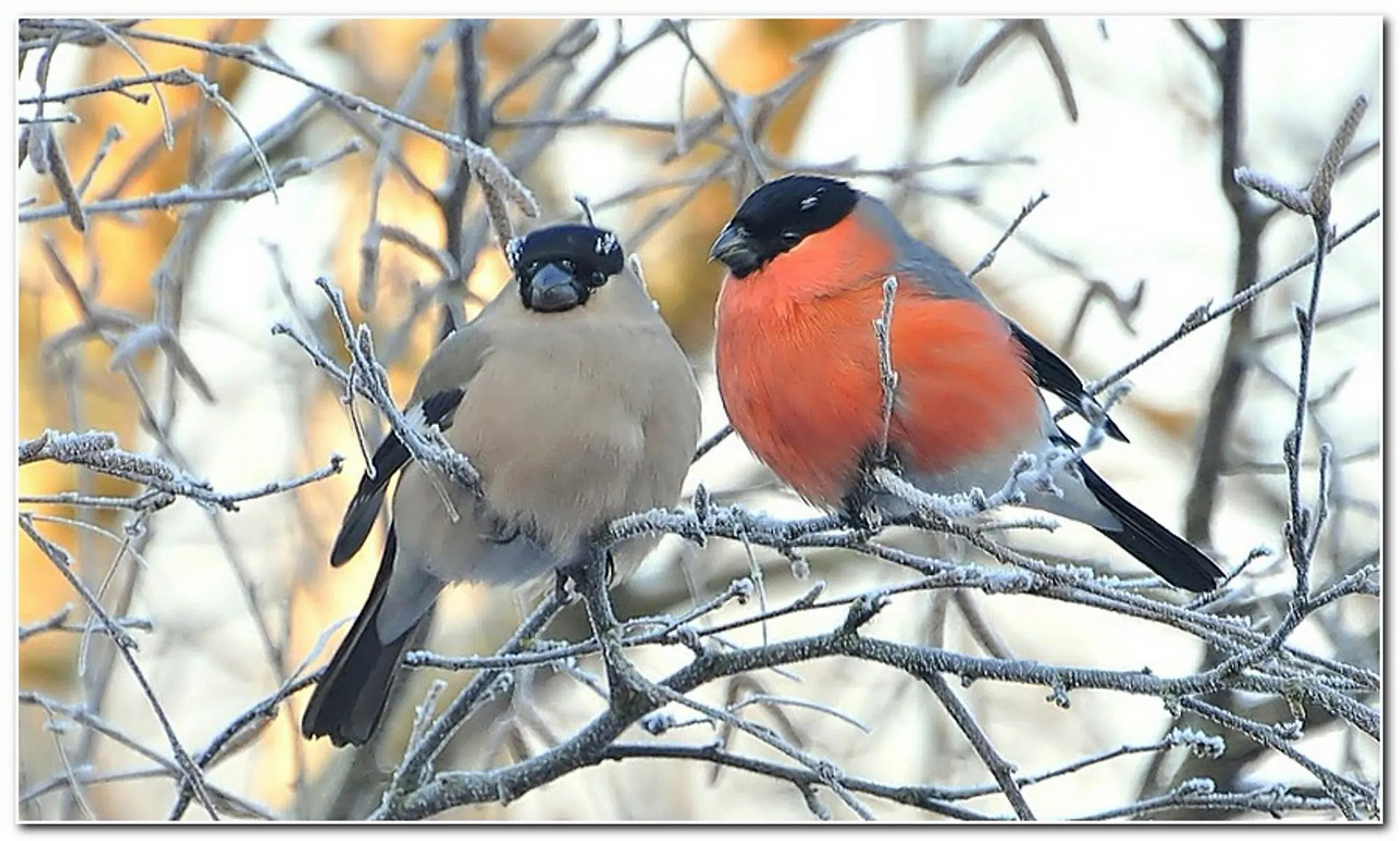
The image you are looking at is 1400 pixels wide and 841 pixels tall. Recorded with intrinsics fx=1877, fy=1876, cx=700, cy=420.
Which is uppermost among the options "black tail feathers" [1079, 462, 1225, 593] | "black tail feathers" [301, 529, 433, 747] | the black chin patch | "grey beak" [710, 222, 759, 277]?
the black chin patch

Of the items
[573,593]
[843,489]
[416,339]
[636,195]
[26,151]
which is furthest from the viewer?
[416,339]

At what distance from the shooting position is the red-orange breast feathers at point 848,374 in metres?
1.86

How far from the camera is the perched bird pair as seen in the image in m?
1.88

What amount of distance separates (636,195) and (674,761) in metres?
0.70

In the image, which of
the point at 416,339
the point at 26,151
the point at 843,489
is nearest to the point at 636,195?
the point at 416,339

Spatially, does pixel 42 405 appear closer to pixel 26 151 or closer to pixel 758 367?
pixel 26 151

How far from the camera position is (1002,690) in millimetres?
2658

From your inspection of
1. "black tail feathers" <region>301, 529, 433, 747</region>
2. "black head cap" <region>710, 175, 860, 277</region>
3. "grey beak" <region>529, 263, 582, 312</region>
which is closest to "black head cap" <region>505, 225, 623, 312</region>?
"grey beak" <region>529, 263, 582, 312</region>

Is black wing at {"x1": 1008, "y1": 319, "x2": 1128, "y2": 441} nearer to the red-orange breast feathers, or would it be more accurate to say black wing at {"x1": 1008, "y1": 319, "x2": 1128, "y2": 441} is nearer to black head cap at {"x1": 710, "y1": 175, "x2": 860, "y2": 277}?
the red-orange breast feathers

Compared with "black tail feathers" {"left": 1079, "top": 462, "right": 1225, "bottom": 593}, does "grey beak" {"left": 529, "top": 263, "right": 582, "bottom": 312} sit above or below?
above

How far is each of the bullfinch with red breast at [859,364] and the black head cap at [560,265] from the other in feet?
0.47

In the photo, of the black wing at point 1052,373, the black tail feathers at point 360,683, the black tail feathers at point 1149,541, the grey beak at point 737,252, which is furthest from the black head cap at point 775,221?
the black tail feathers at point 360,683

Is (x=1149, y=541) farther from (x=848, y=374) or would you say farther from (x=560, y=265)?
(x=560, y=265)

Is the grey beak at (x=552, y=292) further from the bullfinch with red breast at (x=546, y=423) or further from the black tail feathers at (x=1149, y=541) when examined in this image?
the black tail feathers at (x=1149, y=541)
